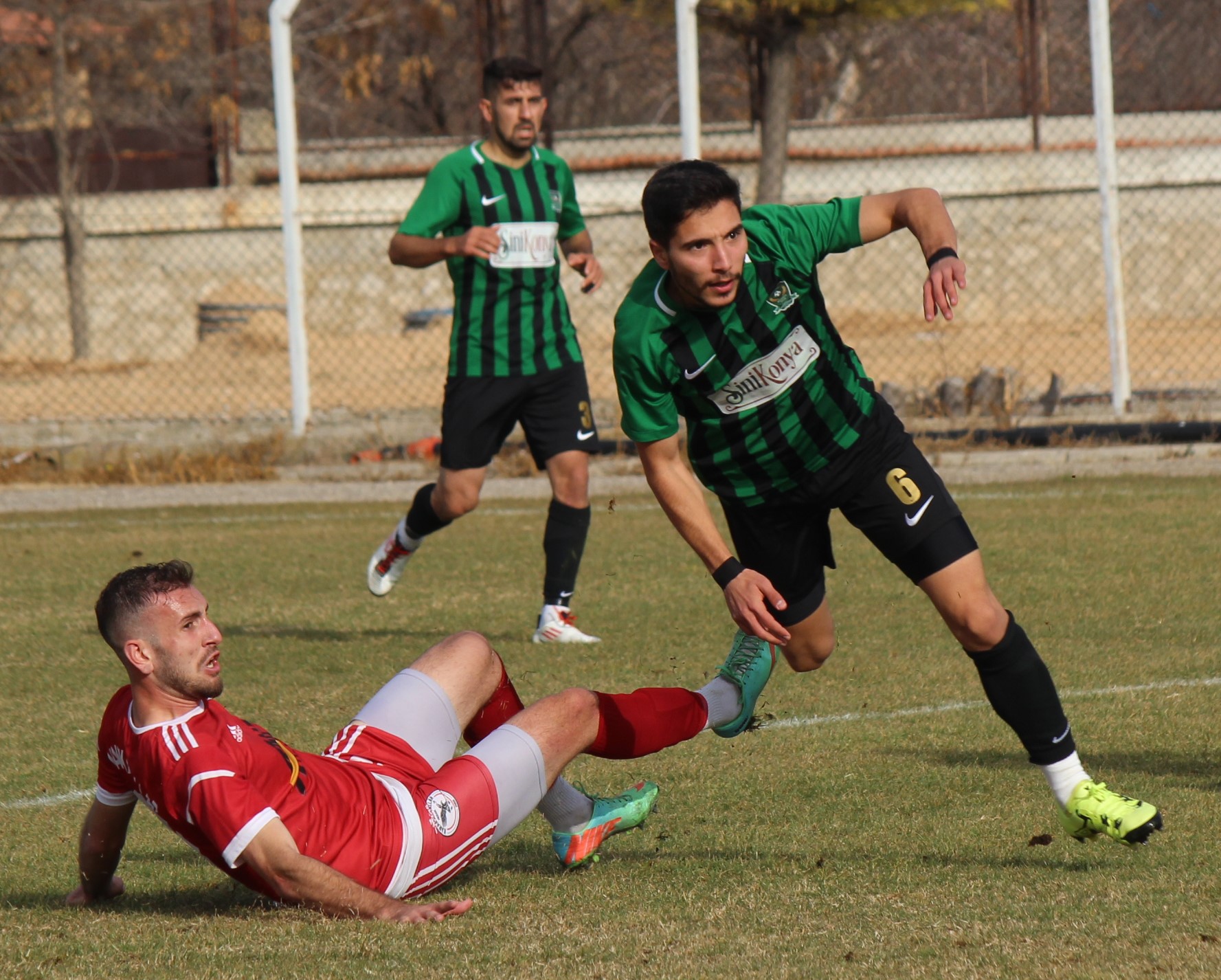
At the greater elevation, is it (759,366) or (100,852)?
(759,366)

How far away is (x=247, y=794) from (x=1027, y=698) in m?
1.94

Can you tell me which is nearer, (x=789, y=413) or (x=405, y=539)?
(x=789, y=413)

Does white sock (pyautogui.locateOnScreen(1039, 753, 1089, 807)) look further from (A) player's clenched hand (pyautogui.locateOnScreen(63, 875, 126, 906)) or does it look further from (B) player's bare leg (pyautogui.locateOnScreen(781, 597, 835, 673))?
(A) player's clenched hand (pyautogui.locateOnScreen(63, 875, 126, 906))

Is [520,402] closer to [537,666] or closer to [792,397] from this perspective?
[537,666]

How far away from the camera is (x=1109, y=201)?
13.4m

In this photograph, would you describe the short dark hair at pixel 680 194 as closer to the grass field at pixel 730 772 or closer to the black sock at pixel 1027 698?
the black sock at pixel 1027 698

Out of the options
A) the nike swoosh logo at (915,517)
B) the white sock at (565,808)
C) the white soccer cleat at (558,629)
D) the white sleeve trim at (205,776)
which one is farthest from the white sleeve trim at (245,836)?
the white soccer cleat at (558,629)

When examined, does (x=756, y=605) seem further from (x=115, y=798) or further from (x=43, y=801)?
(x=43, y=801)

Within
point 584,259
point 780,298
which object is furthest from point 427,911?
point 584,259

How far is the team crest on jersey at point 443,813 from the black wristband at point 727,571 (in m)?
0.85

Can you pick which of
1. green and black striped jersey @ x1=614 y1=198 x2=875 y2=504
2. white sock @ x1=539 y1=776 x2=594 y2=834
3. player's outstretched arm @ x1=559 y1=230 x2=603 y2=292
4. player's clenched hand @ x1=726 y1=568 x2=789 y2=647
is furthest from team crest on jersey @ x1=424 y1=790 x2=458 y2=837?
player's outstretched arm @ x1=559 y1=230 x2=603 y2=292

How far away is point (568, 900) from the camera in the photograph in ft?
14.1

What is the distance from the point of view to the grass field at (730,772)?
3867 mm

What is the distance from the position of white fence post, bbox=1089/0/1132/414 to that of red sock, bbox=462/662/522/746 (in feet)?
30.5
